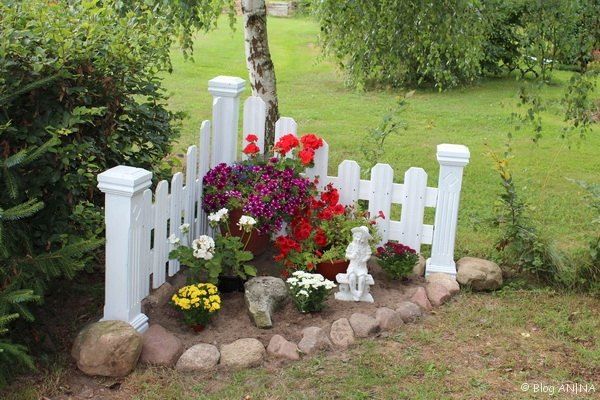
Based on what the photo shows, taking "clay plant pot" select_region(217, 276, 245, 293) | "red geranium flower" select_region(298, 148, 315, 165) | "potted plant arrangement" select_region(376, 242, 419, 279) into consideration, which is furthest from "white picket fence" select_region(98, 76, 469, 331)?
"clay plant pot" select_region(217, 276, 245, 293)

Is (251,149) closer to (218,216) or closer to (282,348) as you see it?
(218,216)

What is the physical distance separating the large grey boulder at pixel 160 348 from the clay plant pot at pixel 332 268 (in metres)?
1.23

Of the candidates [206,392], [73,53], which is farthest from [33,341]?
[73,53]

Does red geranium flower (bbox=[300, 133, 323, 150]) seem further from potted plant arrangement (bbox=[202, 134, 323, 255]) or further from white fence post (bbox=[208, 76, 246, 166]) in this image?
white fence post (bbox=[208, 76, 246, 166])

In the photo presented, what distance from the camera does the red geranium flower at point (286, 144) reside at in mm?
5590

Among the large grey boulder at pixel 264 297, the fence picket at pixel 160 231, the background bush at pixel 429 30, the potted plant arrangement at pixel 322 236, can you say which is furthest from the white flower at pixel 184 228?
the background bush at pixel 429 30

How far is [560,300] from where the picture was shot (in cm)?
534

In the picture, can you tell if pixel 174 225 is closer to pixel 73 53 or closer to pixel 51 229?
pixel 51 229

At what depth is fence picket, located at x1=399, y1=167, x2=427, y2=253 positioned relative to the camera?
5531 millimetres

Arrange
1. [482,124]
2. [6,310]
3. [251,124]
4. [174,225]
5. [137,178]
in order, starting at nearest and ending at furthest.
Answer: [6,310], [137,178], [174,225], [251,124], [482,124]

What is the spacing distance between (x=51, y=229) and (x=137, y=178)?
61 cm

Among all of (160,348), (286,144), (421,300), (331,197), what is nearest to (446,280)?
(421,300)

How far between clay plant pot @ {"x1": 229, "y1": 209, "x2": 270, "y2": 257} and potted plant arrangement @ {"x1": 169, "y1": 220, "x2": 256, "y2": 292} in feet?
0.45

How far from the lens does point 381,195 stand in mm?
5664
